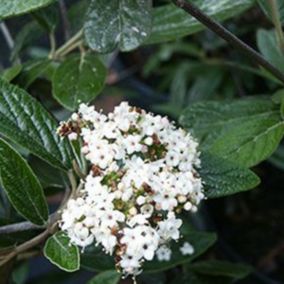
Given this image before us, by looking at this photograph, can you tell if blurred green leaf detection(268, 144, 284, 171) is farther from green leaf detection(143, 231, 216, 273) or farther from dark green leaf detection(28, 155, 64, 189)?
dark green leaf detection(28, 155, 64, 189)

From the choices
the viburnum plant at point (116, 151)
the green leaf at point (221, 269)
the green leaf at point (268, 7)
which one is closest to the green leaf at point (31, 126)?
the viburnum plant at point (116, 151)

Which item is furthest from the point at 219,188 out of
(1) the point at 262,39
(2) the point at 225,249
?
(2) the point at 225,249

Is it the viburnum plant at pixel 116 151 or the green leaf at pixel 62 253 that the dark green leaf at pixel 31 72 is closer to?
the viburnum plant at pixel 116 151

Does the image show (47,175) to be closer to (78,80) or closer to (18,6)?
(78,80)

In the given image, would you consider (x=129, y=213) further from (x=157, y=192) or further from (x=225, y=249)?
(x=225, y=249)

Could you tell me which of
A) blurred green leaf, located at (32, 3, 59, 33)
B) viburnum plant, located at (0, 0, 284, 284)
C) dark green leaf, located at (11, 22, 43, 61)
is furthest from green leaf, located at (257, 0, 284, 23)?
dark green leaf, located at (11, 22, 43, 61)

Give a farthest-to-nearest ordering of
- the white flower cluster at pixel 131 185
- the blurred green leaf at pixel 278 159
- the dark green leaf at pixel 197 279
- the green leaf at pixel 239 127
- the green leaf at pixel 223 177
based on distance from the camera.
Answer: the blurred green leaf at pixel 278 159 → the dark green leaf at pixel 197 279 → the green leaf at pixel 239 127 → the green leaf at pixel 223 177 → the white flower cluster at pixel 131 185

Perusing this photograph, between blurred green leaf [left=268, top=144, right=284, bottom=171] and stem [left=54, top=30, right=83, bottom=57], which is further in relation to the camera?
blurred green leaf [left=268, top=144, right=284, bottom=171]
